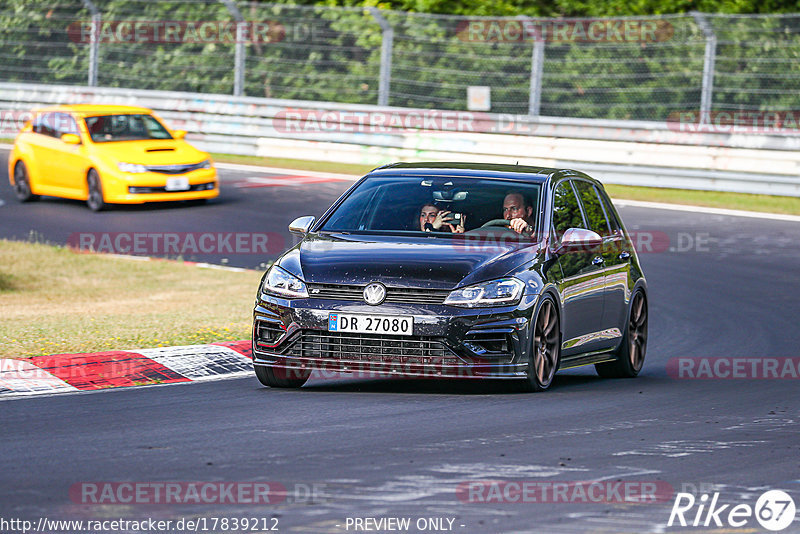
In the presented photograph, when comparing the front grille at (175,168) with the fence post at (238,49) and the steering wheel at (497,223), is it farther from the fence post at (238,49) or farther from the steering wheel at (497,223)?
the steering wheel at (497,223)

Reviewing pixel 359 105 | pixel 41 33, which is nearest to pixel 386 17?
pixel 359 105

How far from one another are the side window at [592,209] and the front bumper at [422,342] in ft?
6.43

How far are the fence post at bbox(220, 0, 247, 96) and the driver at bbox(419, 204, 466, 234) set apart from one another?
18.2 m

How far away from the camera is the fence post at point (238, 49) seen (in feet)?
91.3

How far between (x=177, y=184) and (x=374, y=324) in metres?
13.3

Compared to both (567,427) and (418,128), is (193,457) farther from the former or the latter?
(418,128)

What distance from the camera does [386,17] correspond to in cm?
2684

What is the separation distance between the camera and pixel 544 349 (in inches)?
377

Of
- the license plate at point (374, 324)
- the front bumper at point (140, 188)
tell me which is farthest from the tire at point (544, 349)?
the front bumper at point (140, 188)

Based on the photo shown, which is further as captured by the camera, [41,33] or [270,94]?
[41,33]

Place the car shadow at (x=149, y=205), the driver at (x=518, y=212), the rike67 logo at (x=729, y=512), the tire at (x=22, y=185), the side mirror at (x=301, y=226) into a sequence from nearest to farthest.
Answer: the rike67 logo at (x=729, y=512)
the driver at (x=518, y=212)
the side mirror at (x=301, y=226)
the car shadow at (x=149, y=205)
the tire at (x=22, y=185)

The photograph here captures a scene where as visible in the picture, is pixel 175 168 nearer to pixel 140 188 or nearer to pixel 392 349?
pixel 140 188

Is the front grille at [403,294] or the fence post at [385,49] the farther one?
the fence post at [385,49]

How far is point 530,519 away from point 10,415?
364cm
